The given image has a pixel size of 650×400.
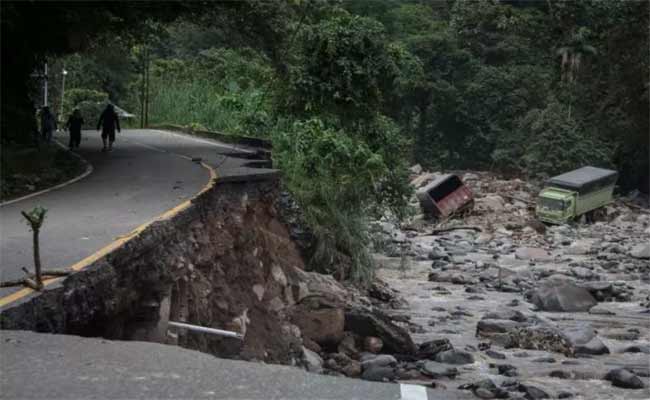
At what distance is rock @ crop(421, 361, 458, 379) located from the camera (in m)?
12.9

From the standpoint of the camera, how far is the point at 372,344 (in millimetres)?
14156

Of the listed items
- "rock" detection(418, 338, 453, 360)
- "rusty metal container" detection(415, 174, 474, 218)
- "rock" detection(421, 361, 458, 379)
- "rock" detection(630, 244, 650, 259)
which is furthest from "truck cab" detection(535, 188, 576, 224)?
"rock" detection(421, 361, 458, 379)

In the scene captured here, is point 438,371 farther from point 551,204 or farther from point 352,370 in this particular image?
point 551,204

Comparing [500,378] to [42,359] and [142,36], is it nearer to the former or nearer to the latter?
[42,359]

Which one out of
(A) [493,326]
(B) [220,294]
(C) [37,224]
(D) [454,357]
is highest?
(C) [37,224]

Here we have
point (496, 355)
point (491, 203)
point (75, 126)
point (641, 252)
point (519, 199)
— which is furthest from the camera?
point (519, 199)

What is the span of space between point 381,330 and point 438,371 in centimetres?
161

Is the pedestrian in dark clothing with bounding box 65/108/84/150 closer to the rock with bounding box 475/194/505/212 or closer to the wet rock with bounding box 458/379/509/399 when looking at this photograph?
the wet rock with bounding box 458/379/509/399

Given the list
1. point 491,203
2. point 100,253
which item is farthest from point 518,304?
point 491,203

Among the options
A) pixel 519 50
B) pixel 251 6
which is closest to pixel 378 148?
pixel 251 6

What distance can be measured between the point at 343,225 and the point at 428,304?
8.79 ft

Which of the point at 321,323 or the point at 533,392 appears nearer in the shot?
the point at 533,392

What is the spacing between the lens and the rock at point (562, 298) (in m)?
19.9

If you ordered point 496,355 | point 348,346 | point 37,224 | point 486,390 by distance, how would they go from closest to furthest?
point 37,224, point 486,390, point 348,346, point 496,355
